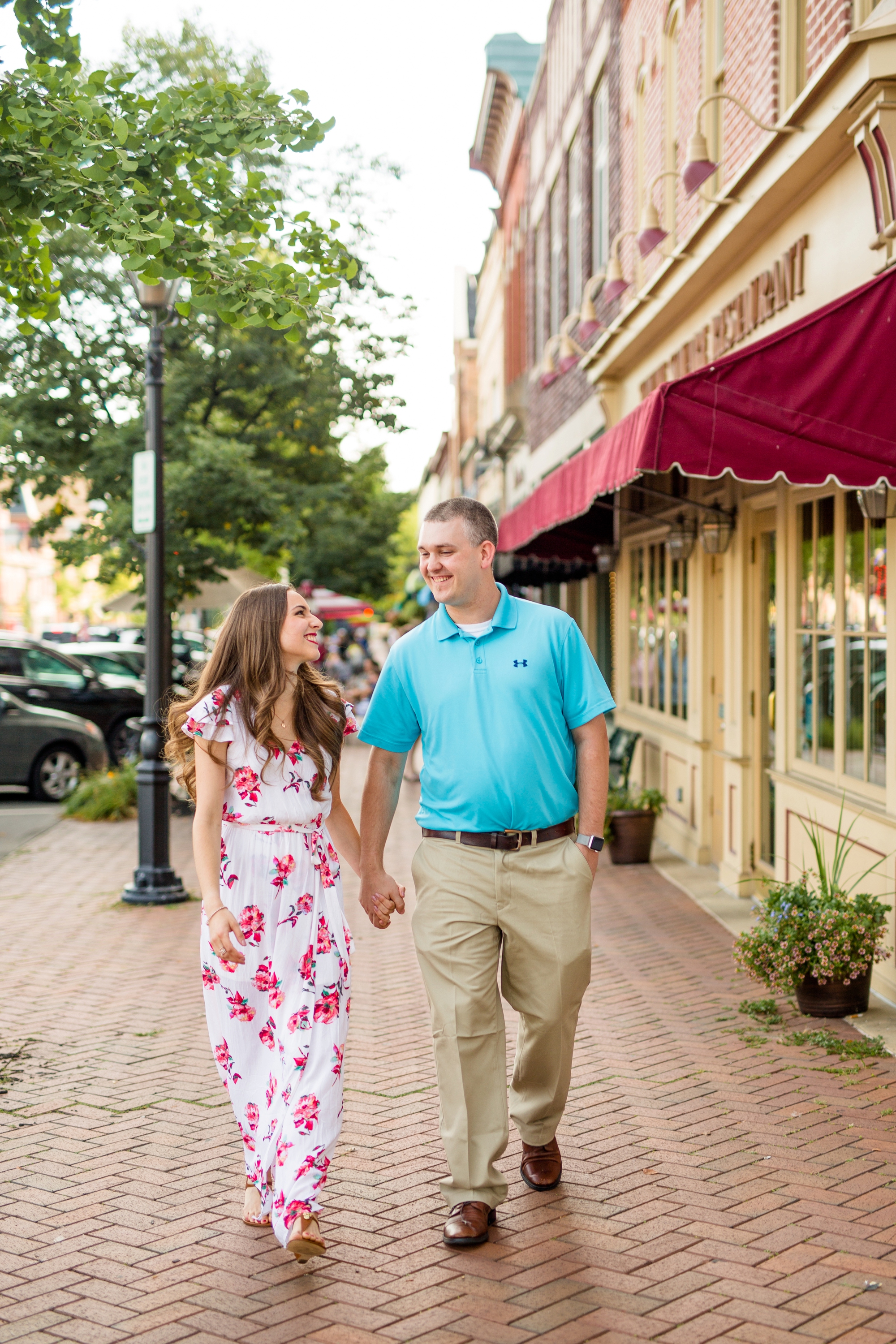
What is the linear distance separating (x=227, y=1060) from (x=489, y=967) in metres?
0.77

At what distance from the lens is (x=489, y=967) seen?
12.5 ft

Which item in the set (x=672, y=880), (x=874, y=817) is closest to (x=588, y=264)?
(x=672, y=880)

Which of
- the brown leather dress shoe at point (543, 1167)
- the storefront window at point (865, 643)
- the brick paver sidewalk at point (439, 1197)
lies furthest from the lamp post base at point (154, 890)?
the brown leather dress shoe at point (543, 1167)

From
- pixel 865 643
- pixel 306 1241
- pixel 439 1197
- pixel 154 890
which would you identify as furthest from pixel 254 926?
pixel 154 890

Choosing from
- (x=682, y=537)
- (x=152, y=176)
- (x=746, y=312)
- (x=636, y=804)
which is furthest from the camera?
(x=636, y=804)

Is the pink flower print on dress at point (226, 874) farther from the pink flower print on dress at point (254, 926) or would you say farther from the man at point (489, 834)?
the man at point (489, 834)

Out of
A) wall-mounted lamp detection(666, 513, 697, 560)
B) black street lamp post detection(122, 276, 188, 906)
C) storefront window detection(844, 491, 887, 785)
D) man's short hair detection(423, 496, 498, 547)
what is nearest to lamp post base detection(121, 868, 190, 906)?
black street lamp post detection(122, 276, 188, 906)

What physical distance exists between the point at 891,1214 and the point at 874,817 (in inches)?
104

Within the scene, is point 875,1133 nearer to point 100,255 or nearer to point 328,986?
point 328,986

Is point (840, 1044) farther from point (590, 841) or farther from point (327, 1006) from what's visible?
point (327, 1006)

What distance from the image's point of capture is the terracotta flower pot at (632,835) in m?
10.4

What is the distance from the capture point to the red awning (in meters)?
5.23

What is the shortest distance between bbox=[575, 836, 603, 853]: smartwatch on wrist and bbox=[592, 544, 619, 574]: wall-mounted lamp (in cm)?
1052

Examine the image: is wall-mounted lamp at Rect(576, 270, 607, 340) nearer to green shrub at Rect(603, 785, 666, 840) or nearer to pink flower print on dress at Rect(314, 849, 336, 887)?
green shrub at Rect(603, 785, 666, 840)
